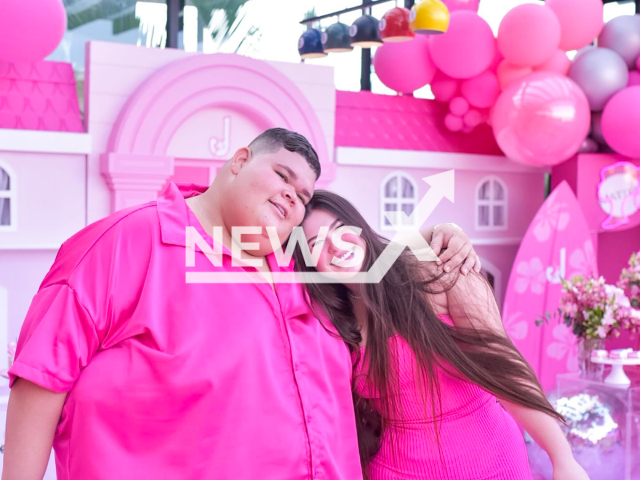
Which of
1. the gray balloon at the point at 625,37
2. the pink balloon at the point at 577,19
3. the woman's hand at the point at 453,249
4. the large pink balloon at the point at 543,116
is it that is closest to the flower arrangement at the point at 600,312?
the large pink balloon at the point at 543,116

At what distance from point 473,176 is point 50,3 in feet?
11.6

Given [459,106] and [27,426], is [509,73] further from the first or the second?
[27,426]

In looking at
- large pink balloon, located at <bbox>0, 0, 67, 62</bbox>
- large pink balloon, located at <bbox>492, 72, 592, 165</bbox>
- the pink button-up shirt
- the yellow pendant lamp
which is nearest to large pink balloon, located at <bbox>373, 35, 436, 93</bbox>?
large pink balloon, located at <bbox>492, 72, 592, 165</bbox>

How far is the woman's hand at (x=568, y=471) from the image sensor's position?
165cm

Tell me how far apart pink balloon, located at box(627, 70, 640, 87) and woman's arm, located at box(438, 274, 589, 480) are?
4.24 meters

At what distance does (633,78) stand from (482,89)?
1.12 m

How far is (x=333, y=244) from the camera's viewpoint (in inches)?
70.9

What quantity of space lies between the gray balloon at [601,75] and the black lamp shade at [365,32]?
158cm

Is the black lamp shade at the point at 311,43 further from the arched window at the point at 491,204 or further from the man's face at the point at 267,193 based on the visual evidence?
the man's face at the point at 267,193

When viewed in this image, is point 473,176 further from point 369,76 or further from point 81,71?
point 81,71

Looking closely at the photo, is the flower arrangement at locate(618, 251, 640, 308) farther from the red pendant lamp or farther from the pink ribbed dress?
the pink ribbed dress

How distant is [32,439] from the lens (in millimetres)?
1281

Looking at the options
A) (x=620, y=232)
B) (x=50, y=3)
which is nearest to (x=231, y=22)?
(x=50, y=3)

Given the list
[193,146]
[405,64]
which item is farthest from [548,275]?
[193,146]
